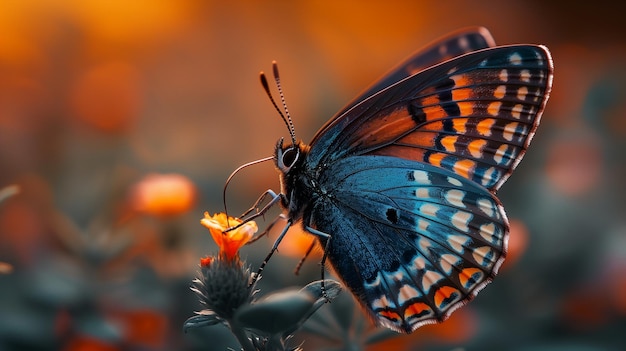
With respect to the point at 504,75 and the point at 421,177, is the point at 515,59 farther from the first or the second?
the point at 421,177

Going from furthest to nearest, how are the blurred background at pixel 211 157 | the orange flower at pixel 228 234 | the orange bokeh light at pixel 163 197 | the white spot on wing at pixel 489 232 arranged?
1. the orange bokeh light at pixel 163 197
2. the blurred background at pixel 211 157
3. the white spot on wing at pixel 489 232
4. the orange flower at pixel 228 234

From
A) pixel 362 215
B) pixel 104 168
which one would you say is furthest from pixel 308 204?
pixel 104 168

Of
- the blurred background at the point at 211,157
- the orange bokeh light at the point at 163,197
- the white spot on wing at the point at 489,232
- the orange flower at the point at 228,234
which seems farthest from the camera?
the orange bokeh light at the point at 163,197

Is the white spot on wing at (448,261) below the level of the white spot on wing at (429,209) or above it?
below

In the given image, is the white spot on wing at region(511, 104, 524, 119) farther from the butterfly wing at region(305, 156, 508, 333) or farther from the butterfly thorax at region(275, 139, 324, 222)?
the butterfly thorax at region(275, 139, 324, 222)

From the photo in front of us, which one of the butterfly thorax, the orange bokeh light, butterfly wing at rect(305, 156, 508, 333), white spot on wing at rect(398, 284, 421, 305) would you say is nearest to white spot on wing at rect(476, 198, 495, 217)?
butterfly wing at rect(305, 156, 508, 333)

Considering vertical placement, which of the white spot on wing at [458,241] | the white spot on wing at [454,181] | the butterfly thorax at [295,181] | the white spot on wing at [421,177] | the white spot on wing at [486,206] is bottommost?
the white spot on wing at [458,241]

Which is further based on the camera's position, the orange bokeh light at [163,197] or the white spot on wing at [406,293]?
the orange bokeh light at [163,197]

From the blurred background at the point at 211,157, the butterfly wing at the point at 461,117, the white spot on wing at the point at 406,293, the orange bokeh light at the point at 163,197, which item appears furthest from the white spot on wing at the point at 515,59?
the orange bokeh light at the point at 163,197

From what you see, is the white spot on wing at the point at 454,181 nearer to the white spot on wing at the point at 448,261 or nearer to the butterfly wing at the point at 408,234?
the butterfly wing at the point at 408,234
